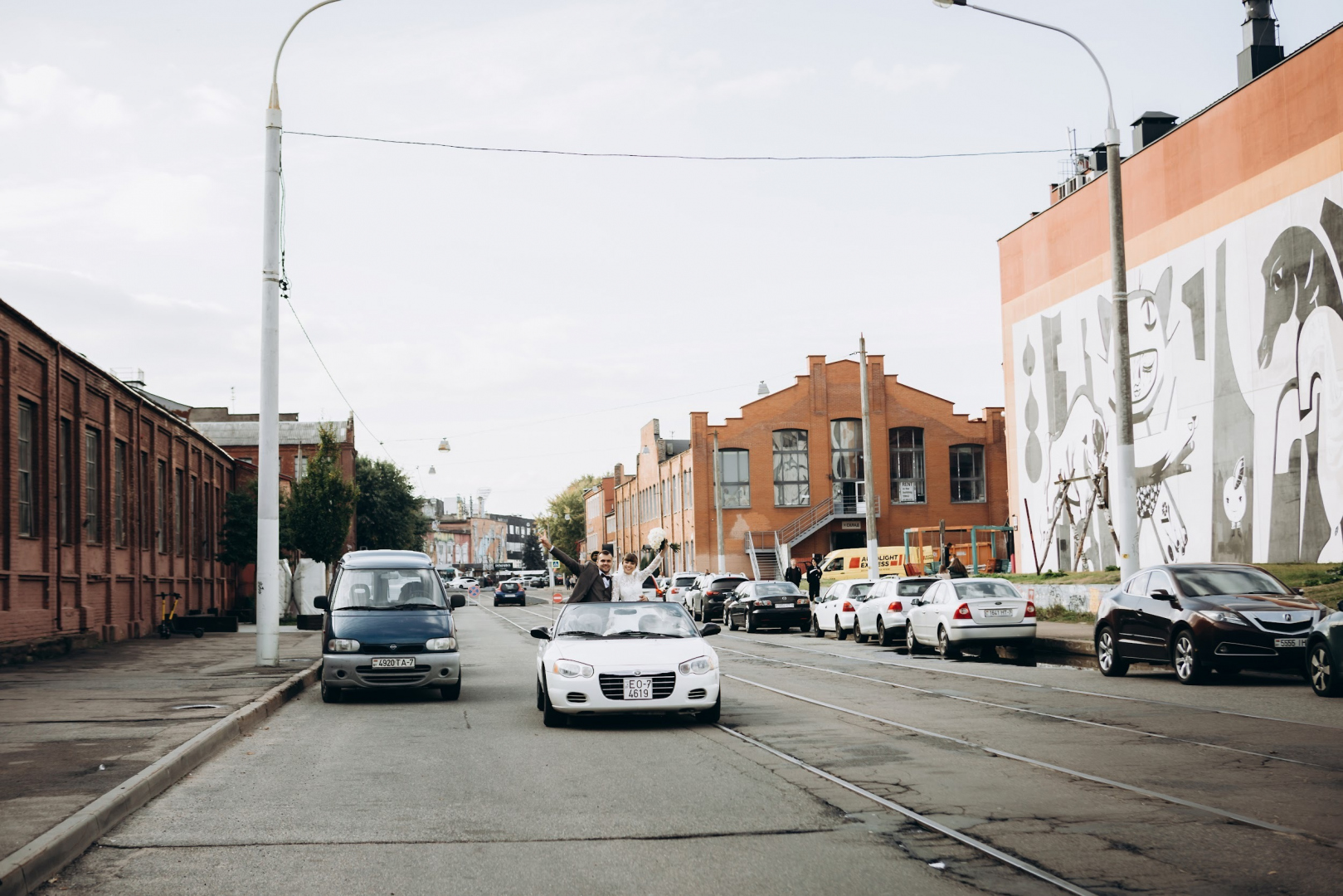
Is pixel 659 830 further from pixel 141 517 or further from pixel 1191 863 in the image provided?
pixel 141 517

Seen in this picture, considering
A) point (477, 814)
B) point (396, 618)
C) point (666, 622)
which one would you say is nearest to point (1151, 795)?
point (477, 814)

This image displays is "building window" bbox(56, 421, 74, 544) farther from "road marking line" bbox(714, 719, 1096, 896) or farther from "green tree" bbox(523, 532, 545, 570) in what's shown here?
"green tree" bbox(523, 532, 545, 570)

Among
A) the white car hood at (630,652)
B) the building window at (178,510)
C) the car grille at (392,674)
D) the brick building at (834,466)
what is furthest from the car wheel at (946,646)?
the brick building at (834,466)

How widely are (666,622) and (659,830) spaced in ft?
20.4

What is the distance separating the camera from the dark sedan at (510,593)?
67625 millimetres

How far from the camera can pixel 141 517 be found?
34.2 metres

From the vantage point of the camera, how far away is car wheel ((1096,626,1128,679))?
18016 millimetres

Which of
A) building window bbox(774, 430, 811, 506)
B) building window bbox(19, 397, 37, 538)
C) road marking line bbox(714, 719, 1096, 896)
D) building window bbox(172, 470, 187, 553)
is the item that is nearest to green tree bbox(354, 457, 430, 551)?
building window bbox(774, 430, 811, 506)

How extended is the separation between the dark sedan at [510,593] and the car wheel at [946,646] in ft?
152

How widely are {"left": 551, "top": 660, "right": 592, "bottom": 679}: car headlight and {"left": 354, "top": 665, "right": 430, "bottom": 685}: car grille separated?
3230mm

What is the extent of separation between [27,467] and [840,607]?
688 inches

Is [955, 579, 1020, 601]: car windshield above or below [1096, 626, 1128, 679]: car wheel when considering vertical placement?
above

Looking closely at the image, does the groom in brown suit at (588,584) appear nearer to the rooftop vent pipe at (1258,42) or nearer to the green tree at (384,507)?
the rooftop vent pipe at (1258,42)

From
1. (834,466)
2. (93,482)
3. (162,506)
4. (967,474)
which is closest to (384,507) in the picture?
(834,466)
